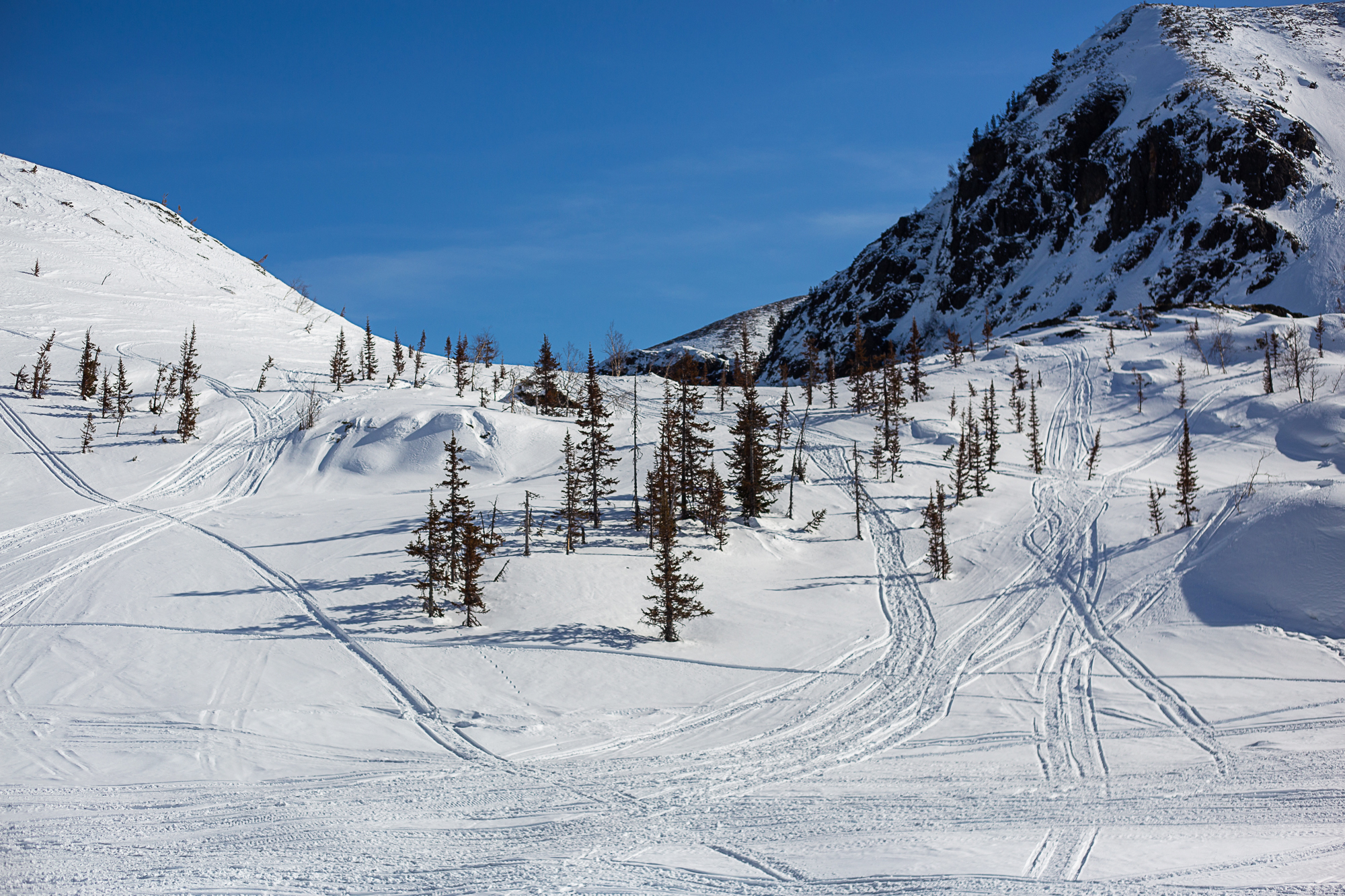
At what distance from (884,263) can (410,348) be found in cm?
8112

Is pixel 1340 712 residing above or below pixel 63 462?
below

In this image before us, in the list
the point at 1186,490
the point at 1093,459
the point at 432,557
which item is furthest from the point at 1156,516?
the point at 432,557

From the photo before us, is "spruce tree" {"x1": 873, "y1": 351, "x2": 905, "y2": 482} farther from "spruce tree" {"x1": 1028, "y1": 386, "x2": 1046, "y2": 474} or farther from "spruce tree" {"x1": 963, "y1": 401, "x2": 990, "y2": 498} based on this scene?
"spruce tree" {"x1": 1028, "y1": 386, "x2": 1046, "y2": 474}

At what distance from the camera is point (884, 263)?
11581 centimetres

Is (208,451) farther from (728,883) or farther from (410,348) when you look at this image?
(728,883)

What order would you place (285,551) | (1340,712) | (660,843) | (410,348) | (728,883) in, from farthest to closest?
(410,348) → (285,551) → (1340,712) → (660,843) → (728,883)

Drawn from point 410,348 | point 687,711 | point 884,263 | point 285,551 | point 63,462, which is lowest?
point 687,711

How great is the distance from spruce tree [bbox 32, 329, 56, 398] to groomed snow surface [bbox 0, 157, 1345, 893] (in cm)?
72

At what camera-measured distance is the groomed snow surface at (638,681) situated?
9.88 meters

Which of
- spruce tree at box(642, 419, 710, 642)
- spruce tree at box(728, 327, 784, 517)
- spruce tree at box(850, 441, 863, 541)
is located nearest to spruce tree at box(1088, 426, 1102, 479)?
spruce tree at box(850, 441, 863, 541)

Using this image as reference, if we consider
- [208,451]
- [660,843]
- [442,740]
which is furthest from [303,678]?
[208,451]

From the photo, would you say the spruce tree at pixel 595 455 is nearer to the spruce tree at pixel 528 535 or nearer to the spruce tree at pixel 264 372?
the spruce tree at pixel 528 535

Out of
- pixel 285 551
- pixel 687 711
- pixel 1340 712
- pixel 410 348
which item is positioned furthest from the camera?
pixel 410 348

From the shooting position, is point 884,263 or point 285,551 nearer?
point 285,551
